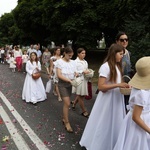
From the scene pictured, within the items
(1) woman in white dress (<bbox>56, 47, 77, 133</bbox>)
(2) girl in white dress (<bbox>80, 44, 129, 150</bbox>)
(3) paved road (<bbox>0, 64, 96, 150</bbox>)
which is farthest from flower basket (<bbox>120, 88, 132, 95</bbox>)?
(1) woman in white dress (<bbox>56, 47, 77, 133</bbox>)

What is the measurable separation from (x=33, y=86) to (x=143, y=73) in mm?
6667

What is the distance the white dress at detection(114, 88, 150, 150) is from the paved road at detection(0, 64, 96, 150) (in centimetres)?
185

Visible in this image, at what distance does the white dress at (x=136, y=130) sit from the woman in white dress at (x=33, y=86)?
5.81 metres

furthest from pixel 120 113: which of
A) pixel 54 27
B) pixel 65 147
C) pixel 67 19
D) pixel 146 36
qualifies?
pixel 54 27

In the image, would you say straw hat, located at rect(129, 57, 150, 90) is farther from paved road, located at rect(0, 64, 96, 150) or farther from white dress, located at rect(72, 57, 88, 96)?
white dress, located at rect(72, 57, 88, 96)

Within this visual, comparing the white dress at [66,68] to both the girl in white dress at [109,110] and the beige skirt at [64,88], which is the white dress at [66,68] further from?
the girl in white dress at [109,110]

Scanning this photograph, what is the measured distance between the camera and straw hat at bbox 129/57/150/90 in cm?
303

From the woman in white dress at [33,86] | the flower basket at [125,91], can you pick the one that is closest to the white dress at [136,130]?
the flower basket at [125,91]

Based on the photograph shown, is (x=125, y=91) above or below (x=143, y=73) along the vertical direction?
below

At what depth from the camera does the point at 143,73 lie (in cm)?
309

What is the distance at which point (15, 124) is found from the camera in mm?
6609

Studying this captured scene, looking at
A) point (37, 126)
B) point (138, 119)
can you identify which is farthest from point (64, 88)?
point (138, 119)

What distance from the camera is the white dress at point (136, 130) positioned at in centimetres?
311

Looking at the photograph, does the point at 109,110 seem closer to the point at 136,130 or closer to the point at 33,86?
the point at 136,130
